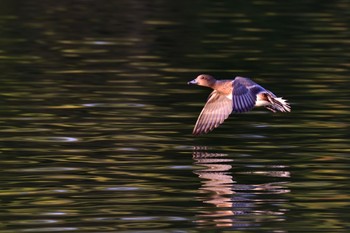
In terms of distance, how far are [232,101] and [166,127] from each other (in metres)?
1.25

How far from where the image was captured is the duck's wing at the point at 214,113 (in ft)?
49.1

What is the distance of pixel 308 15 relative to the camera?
2842 cm

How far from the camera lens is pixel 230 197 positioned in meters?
12.0

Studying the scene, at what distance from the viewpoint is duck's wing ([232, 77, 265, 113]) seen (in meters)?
14.4

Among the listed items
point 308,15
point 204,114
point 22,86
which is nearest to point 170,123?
point 204,114

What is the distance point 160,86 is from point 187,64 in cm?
255

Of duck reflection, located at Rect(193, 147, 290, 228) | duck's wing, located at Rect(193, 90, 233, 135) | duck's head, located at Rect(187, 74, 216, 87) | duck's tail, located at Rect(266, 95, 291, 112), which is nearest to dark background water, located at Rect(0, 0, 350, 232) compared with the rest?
duck reflection, located at Rect(193, 147, 290, 228)

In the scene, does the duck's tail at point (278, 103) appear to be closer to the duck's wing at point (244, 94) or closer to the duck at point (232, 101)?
the duck at point (232, 101)

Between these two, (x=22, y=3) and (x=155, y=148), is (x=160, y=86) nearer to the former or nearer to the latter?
(x=155, y=148)

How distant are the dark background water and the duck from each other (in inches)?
9.6

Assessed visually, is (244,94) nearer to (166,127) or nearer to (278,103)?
(278,103)

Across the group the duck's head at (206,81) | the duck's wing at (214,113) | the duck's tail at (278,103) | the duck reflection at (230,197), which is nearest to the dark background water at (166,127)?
the duck reflection at (230,197)

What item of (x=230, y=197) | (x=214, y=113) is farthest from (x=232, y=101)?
(x=230, y=197)

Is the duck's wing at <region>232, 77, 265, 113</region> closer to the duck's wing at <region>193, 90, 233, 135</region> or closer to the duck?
the duck
